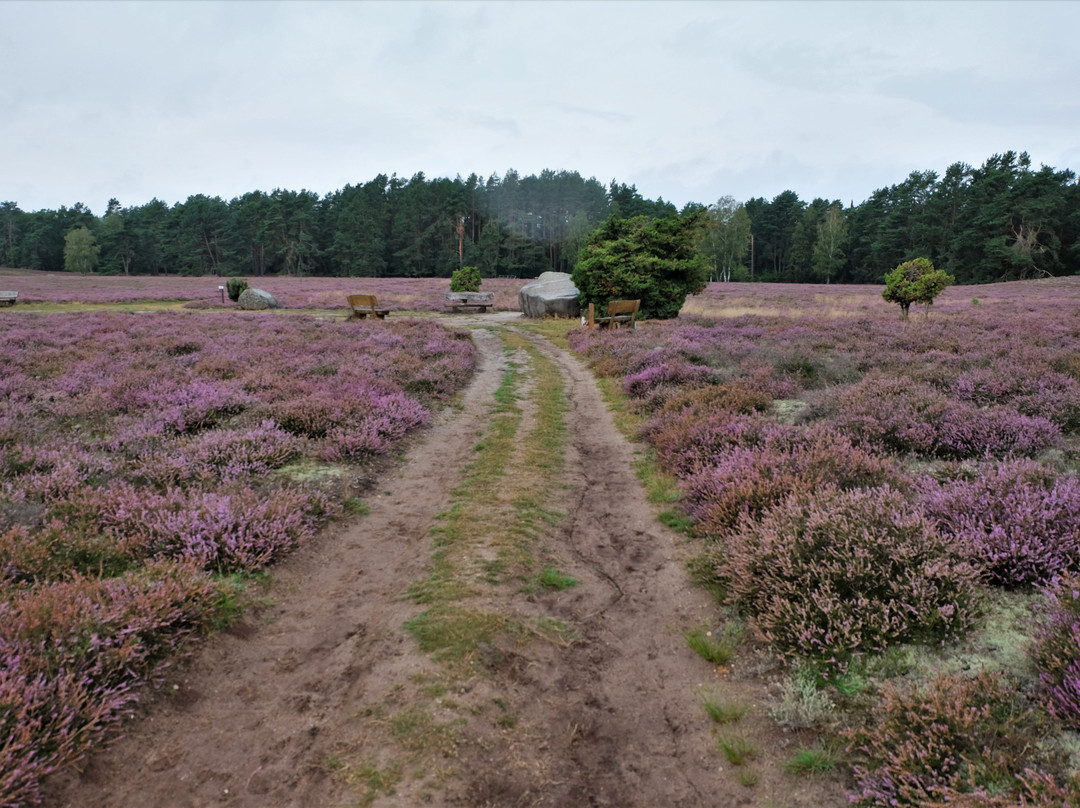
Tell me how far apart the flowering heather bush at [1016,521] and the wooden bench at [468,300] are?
32.5m

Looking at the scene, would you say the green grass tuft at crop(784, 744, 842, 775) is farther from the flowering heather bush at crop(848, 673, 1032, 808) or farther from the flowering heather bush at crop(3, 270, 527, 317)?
the flowering heather bush at crop(3, 270, 527, 317)

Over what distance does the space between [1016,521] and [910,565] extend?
1.15 m

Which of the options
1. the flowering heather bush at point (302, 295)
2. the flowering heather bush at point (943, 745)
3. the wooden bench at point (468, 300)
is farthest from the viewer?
the flowering heather bush at point (302, 295)

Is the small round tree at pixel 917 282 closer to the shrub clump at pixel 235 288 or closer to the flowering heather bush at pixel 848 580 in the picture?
the flowering heather bush at pixel 848 580

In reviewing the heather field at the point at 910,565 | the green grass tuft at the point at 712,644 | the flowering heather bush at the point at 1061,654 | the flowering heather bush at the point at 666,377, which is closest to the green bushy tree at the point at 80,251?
the flowering heather bush at the point at 666,377

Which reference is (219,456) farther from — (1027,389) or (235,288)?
(235,288)

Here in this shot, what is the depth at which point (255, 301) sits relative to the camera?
35.2 meters

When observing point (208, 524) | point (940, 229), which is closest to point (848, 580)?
point (208, 524)

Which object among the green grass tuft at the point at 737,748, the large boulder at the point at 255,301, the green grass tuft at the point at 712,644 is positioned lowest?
the green grass tuft at the point at 737,748

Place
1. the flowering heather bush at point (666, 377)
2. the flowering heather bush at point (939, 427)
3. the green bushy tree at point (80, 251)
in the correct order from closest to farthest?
the flowering heather bush at point (939, 427) < the flowering heather bush at point (666, 377) < the green bushy tree at point (80, 251)

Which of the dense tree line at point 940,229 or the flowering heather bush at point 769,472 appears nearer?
the flowering heather bush at point 769,472

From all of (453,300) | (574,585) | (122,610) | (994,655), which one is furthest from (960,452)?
(453,300)

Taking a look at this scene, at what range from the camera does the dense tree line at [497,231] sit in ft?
269

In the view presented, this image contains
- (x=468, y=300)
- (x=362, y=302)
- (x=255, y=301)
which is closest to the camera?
(x=362, y=302)
